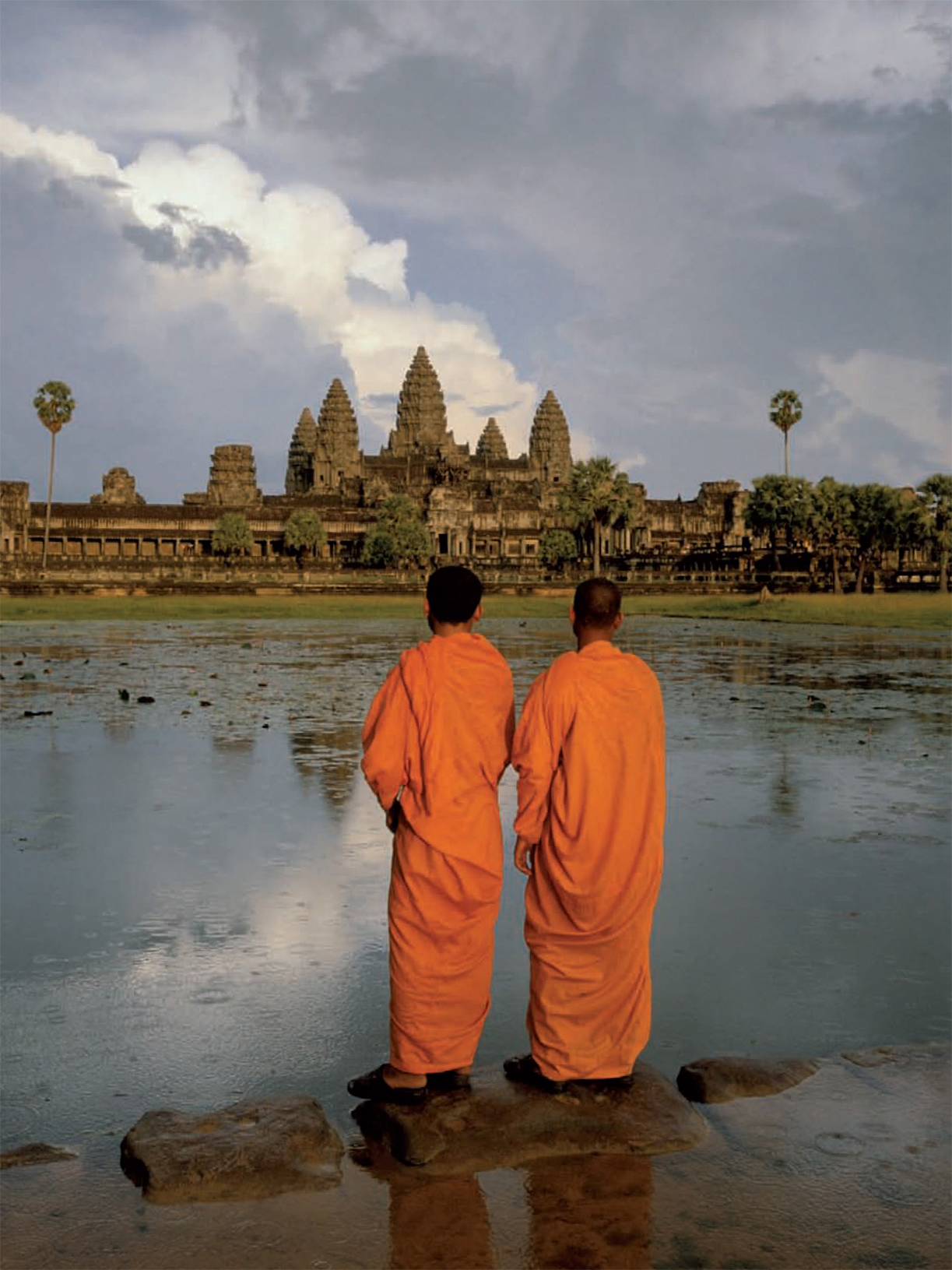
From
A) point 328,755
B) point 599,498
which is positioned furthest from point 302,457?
point 328,755

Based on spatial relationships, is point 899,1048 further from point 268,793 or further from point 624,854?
point 268,793

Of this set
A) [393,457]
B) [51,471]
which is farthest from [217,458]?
[51,471]

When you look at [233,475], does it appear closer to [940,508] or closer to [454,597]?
[940,508]

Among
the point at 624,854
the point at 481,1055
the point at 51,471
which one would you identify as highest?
the point at 51,471

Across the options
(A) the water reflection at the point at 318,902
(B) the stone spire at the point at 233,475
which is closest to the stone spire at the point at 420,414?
(B) the stone spire at the point at 233,475

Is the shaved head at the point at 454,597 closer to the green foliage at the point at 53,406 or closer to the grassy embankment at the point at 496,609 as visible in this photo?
the grassy embankment at the point at 496,609

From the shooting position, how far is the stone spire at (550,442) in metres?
141

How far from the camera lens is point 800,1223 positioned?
12.2ft

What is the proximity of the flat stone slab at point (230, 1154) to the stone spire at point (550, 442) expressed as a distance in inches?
5427

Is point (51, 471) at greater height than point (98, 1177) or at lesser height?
greater

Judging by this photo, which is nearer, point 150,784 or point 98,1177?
point 98,1177

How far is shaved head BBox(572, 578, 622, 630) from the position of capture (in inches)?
184

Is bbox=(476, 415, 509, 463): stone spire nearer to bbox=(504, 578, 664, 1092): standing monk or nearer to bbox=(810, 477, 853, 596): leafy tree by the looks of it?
bbox=(810, 477, 853, 596): leafy tree

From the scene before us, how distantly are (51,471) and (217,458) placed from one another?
45324 mm
